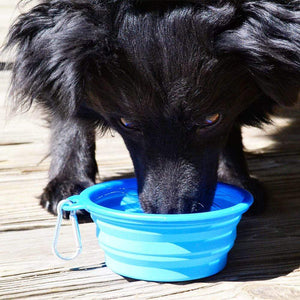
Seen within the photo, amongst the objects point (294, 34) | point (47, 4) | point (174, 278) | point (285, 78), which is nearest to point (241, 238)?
point (174, 278)

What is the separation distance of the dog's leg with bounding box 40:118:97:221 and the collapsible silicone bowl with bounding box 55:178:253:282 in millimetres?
712

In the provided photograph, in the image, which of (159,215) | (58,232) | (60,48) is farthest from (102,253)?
(60,48)

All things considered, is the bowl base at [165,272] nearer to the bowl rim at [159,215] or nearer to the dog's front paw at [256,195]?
the bowl rim at [159,215]

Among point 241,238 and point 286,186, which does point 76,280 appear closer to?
point 241,238

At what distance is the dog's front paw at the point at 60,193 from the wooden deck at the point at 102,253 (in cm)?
4

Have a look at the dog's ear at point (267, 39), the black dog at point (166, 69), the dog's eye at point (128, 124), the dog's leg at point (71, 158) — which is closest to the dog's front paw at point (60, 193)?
the dog's leg at point (71, 158)

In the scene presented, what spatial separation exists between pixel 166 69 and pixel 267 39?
33 centimetres

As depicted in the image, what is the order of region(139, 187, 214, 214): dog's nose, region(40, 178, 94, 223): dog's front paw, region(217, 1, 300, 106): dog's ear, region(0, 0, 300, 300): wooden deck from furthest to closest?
region(40, 178, 94, 223): dog's front paw → region(139, 187, 214, 214): dog's nose → region(217, 1, 300, 106): dog's ear → region(0, 0, 300, 300): wooden deck

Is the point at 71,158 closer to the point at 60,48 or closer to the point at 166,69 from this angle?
the point at 60,48

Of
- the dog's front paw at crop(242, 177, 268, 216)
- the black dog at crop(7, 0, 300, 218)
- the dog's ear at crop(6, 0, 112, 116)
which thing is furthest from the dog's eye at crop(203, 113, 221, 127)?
the dog's front paw at crop(242, 177, 268, 216)

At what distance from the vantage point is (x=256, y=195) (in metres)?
2.56

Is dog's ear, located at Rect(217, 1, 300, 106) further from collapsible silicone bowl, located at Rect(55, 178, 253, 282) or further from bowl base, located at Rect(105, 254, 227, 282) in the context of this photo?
bowl base, located at Rect(105, 254, 227, 282)

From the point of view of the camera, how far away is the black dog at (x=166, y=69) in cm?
195

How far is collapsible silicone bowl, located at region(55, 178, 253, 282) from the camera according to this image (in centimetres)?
174
